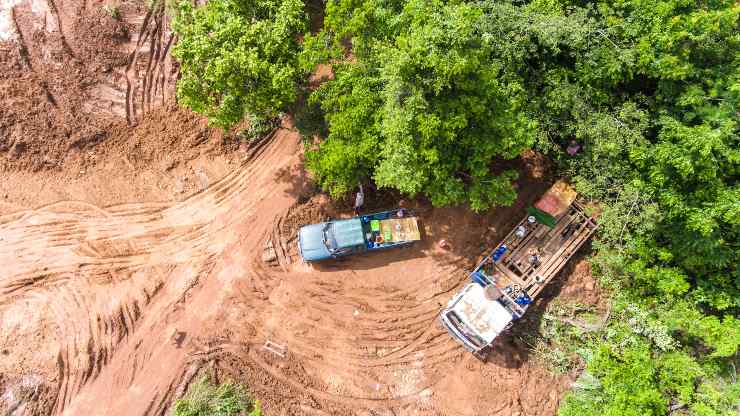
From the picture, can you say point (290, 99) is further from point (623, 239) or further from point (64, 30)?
point (623, 239)

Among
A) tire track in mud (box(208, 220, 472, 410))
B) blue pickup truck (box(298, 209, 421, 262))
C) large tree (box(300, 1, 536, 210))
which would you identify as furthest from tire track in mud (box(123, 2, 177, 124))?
blue pickup truck (box(298, 209, 421, 262))

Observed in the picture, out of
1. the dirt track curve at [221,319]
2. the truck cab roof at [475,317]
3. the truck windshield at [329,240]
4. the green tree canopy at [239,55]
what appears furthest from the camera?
the truck windshield at [329,240]

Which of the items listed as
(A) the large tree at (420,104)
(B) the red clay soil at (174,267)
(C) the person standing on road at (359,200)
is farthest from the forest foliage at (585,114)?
(B) the red clay soil at (174,267)

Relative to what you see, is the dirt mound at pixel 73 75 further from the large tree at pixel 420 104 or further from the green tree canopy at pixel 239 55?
the large tree at pixel 420 104

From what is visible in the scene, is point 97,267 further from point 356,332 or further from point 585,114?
point 585,114

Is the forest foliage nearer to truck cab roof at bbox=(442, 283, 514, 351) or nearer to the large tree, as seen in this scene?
the large tree

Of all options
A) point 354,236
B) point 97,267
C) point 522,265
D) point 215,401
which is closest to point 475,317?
point 522,265
